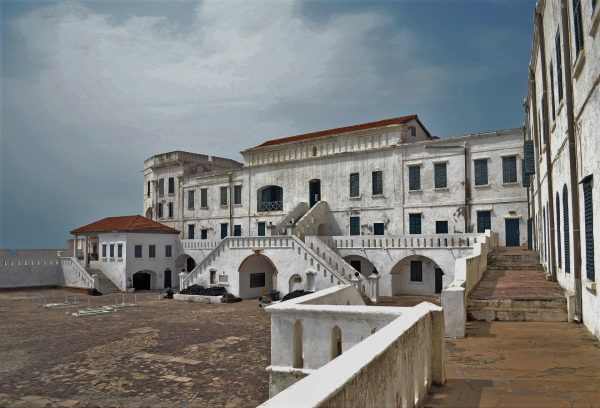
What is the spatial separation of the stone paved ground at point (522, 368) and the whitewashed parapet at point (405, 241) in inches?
678

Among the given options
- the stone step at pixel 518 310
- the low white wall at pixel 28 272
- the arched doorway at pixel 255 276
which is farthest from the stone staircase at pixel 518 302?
the low white wall at pixel 28 272

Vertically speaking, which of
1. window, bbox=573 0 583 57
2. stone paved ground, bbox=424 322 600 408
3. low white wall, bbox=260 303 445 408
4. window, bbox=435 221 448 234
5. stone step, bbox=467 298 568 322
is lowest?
stone paved ground, bbox=424 322 600 408

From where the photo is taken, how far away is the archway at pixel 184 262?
42.0 m

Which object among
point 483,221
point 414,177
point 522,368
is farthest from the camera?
point 414,177

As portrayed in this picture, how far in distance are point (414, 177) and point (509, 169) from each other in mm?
6173

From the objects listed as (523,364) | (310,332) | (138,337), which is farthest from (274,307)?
(138,337)

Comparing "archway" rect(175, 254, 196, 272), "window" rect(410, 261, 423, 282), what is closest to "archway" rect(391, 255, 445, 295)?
"window" rect(410, 261, 423, 282)

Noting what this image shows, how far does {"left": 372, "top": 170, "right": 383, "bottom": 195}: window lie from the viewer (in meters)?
34.0

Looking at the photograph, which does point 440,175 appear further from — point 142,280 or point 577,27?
point 142,280

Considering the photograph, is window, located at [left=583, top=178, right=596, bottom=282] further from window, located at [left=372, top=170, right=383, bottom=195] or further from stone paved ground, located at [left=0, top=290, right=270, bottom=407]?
window, located at [left=372, top=170, right=383, bottom=195]

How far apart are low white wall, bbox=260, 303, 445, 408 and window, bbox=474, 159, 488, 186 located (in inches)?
994

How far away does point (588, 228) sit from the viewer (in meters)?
9.21

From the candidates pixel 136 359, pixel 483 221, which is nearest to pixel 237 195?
pixel 483 221

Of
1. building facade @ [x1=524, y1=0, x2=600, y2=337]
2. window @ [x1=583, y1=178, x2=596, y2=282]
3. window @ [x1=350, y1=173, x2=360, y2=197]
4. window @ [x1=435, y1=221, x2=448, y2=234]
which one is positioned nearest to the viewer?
building facade @ [x1=524, y1=0, x2=600, y2=337]
